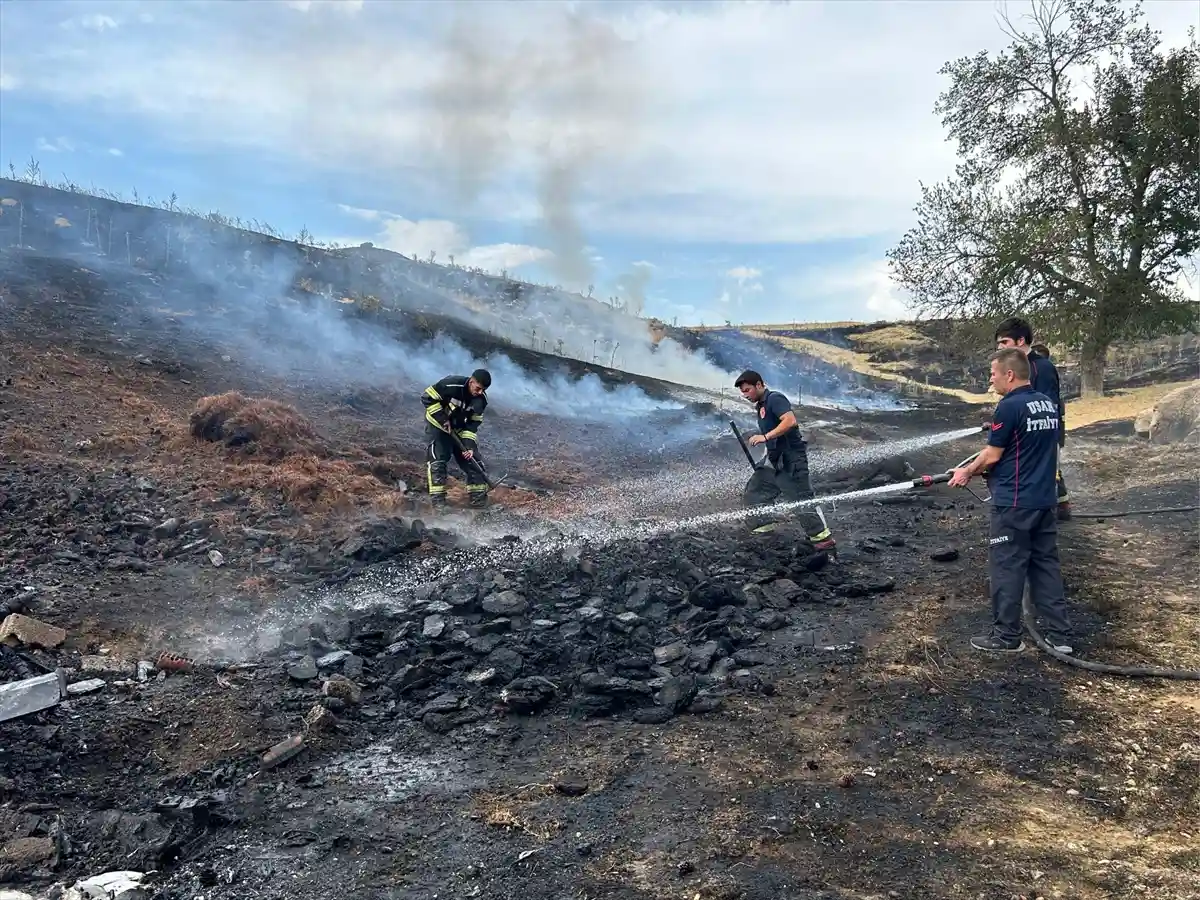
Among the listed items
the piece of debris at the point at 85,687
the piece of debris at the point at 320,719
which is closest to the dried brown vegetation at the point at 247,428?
the piece of debris at the point at 85,687

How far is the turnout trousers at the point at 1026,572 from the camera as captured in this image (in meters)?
4.64

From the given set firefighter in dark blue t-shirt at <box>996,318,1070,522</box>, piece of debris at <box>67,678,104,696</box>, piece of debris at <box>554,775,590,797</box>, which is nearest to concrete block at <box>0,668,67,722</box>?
piece of debris at <box>67,678,104,696</box>

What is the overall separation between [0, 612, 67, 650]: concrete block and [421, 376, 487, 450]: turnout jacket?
4.67 meters

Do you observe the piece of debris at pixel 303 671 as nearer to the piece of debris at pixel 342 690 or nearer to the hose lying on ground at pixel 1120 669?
the piece of debris at pixel 342 690

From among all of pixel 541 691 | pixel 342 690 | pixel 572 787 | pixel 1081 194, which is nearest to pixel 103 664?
pixel 342 690

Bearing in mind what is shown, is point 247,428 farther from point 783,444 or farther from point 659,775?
point 659,775

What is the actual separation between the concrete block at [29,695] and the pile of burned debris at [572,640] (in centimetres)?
121

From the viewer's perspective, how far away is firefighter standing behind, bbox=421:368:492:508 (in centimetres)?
897

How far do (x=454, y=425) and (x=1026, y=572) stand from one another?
21.2ft

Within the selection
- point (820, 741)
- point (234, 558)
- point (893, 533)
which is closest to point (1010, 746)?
point (820, 741)

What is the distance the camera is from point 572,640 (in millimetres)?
5105

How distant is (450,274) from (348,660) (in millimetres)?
37608

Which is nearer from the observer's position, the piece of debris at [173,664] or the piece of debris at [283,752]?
the piece of debris at [283,752]

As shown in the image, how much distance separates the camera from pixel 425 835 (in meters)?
3.15
